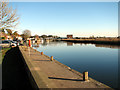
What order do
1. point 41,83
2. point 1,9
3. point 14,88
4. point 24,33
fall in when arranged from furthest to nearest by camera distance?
point 24,33 < point 1,9 < point 14,88 < point 41,83

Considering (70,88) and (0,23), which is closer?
(70,88)

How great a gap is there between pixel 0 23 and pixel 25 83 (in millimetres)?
15439

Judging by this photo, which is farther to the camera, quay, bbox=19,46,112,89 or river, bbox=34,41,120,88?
river, bbox=34,41,120,88

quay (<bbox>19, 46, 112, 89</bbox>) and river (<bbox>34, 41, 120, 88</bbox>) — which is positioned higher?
quay (<bbox>19, 46, 112, 89</bbox>)

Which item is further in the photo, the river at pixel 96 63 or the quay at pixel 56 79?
the river at pixel 96 63

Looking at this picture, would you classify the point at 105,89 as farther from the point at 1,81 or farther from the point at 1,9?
the point at 1,9

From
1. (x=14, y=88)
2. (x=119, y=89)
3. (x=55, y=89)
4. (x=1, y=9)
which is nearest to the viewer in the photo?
(x=55, y=89)

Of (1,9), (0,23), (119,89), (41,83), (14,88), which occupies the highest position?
(1,9)

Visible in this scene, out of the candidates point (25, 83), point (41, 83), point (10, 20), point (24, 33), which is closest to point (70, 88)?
point (41, 83)

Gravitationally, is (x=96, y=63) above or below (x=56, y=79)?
below

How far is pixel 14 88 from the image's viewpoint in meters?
6.31

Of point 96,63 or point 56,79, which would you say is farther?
point 96,63

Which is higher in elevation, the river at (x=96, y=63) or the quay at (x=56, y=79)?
the quay at (x=56, y=79)

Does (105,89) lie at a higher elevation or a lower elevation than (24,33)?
lower
